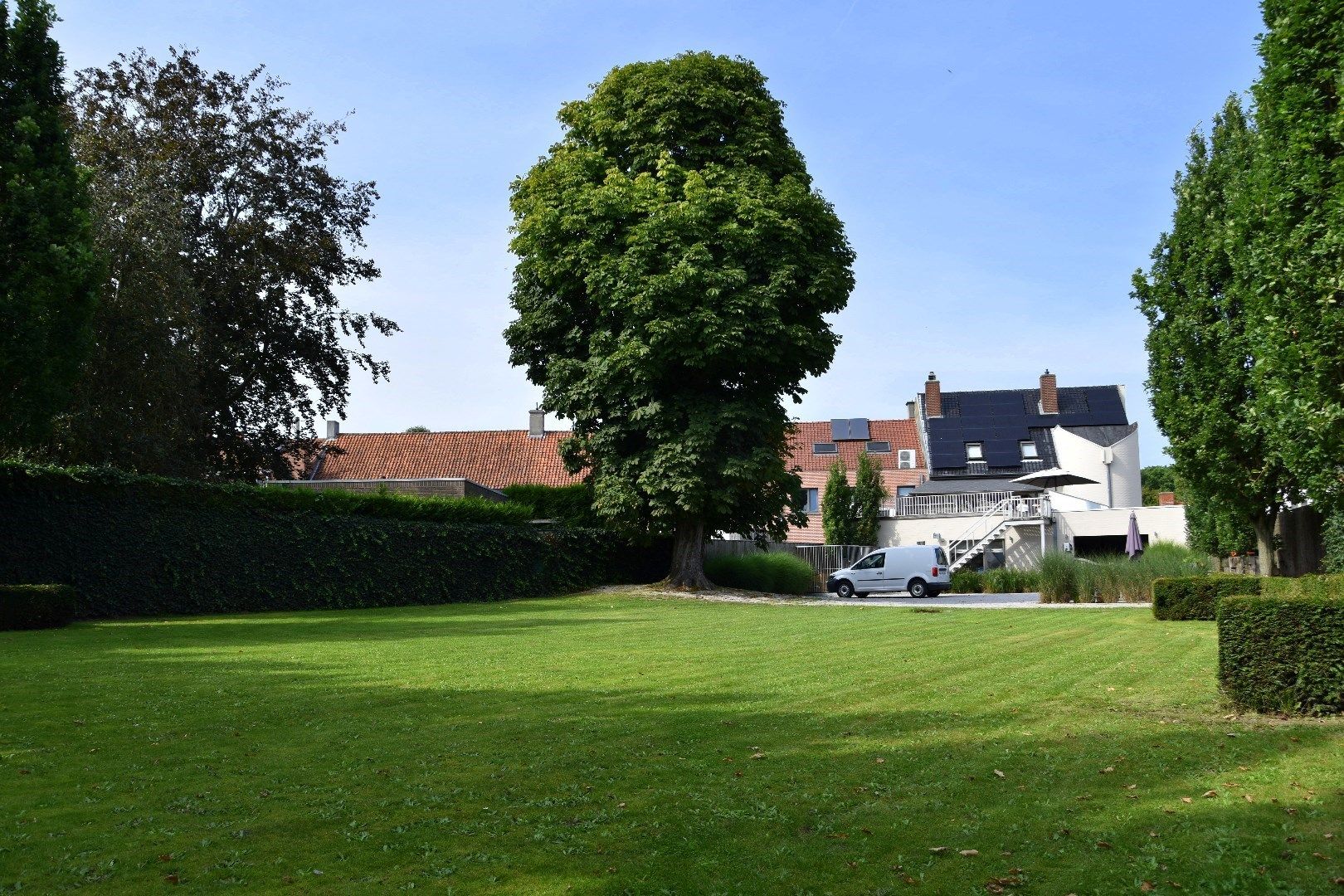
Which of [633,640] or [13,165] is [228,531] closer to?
[13,165]

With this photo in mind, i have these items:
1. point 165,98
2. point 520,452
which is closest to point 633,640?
point 165,98

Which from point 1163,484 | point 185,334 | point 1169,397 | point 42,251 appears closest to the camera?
point 42,251

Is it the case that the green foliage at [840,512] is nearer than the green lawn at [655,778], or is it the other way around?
the green lawn at [655,778]

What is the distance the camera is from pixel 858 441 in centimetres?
7238

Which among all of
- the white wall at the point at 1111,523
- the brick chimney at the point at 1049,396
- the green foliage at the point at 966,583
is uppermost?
the brick chimney at the point at 1049,396

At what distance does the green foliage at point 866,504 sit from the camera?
51.9m

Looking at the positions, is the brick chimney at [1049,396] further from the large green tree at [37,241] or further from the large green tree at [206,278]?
the large green tree at [37,241]

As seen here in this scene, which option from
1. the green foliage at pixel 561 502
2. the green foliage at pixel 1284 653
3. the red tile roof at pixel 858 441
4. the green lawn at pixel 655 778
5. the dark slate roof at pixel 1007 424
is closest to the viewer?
the green lawn at pixel 655 778

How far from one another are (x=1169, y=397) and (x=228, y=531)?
65.7 ft

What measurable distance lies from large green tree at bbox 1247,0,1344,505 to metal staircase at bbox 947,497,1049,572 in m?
35.8

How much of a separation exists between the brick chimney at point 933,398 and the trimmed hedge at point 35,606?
185ft

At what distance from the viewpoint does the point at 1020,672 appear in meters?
11.6

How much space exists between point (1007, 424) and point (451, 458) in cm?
3304

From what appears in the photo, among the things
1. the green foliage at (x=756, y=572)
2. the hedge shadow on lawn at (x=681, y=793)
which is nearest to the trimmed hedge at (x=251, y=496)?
the green foliage at (x=756, y=572)
